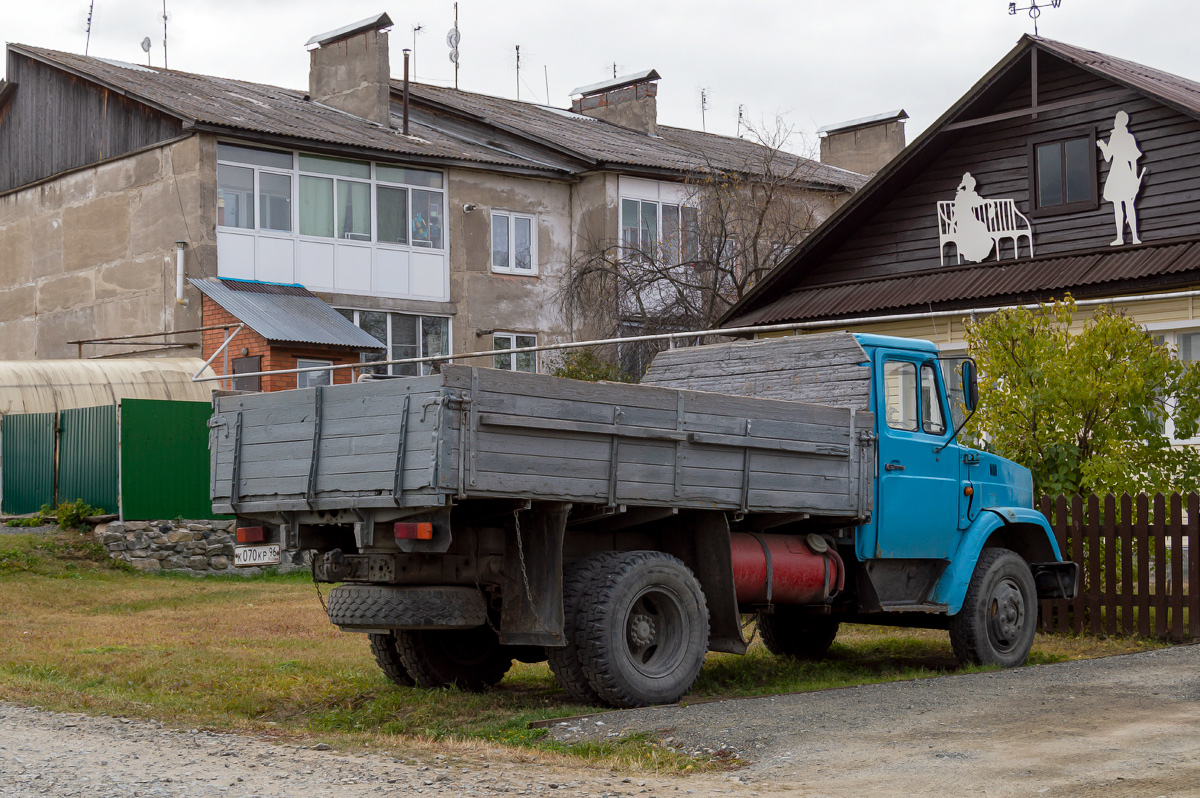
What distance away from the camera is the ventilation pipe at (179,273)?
88.9ft

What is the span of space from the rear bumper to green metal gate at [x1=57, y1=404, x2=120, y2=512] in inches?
539

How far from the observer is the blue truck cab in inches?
426

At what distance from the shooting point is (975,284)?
66.4ft

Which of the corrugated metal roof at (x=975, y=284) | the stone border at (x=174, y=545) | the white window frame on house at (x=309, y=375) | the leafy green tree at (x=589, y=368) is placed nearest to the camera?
the corrugated metal roof at (x=975, y=284)

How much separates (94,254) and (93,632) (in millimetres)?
17307

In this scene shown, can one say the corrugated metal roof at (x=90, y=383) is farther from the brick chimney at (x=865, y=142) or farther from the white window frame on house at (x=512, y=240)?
the brick chimney at (x=865, y=142)

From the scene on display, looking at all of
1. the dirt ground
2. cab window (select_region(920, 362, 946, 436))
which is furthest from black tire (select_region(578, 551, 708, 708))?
cab window (select_region(920, 362, 946, 436))

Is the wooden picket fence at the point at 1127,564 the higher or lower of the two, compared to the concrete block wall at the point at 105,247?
lower

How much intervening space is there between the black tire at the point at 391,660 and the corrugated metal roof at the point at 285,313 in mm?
15767

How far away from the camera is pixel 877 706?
9.05m

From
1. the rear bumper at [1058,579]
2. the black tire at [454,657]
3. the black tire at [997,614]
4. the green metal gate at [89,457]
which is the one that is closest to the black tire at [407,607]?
the black tire at [454,657]

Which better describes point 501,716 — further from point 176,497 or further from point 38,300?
point 38,300

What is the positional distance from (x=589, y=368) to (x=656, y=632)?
1814 centimetres

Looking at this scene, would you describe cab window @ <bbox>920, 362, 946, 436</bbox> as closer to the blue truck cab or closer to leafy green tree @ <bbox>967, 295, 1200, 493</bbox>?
the blue truck cab
